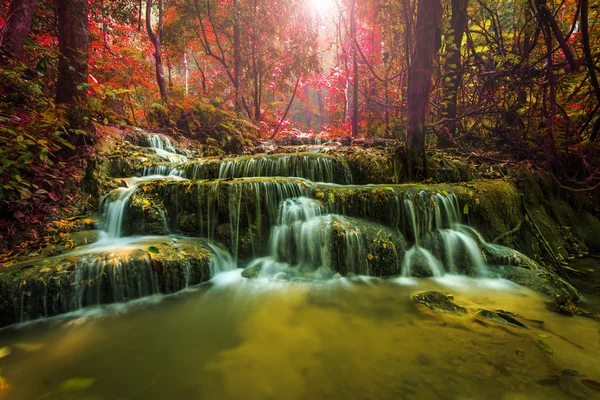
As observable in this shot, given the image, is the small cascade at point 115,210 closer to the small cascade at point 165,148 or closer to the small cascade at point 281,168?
the small cascade at point 281,168

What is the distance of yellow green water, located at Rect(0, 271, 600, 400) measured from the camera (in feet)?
6.21

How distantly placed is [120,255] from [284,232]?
2459mm

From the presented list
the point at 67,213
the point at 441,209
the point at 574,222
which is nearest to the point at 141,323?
the point at 67,213

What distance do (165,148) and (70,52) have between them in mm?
3504

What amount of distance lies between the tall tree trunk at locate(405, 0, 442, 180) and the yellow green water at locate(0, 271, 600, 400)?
302 cm

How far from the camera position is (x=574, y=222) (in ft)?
Result: 18.3

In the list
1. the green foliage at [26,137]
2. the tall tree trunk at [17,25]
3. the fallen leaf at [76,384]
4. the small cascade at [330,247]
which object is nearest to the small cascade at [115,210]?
the green foliage at [26,137]

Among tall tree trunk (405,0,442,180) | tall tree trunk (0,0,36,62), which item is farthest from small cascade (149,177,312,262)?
tall tree trunk (0,0,36,62)

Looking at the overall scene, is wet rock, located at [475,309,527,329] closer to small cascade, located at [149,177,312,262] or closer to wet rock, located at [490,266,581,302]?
wet rock, located at [490,266,581,302]

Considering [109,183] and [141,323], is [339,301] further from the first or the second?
[109,183]

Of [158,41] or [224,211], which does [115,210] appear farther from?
[158,41]

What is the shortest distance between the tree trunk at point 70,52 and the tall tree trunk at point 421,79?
6849 mm

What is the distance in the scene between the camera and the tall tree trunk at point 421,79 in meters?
4.70

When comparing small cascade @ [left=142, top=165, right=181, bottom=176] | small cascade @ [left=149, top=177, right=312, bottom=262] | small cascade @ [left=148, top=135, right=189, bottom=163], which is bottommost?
small cascade @ [left=149, top=177, right=312, bottom=262]
